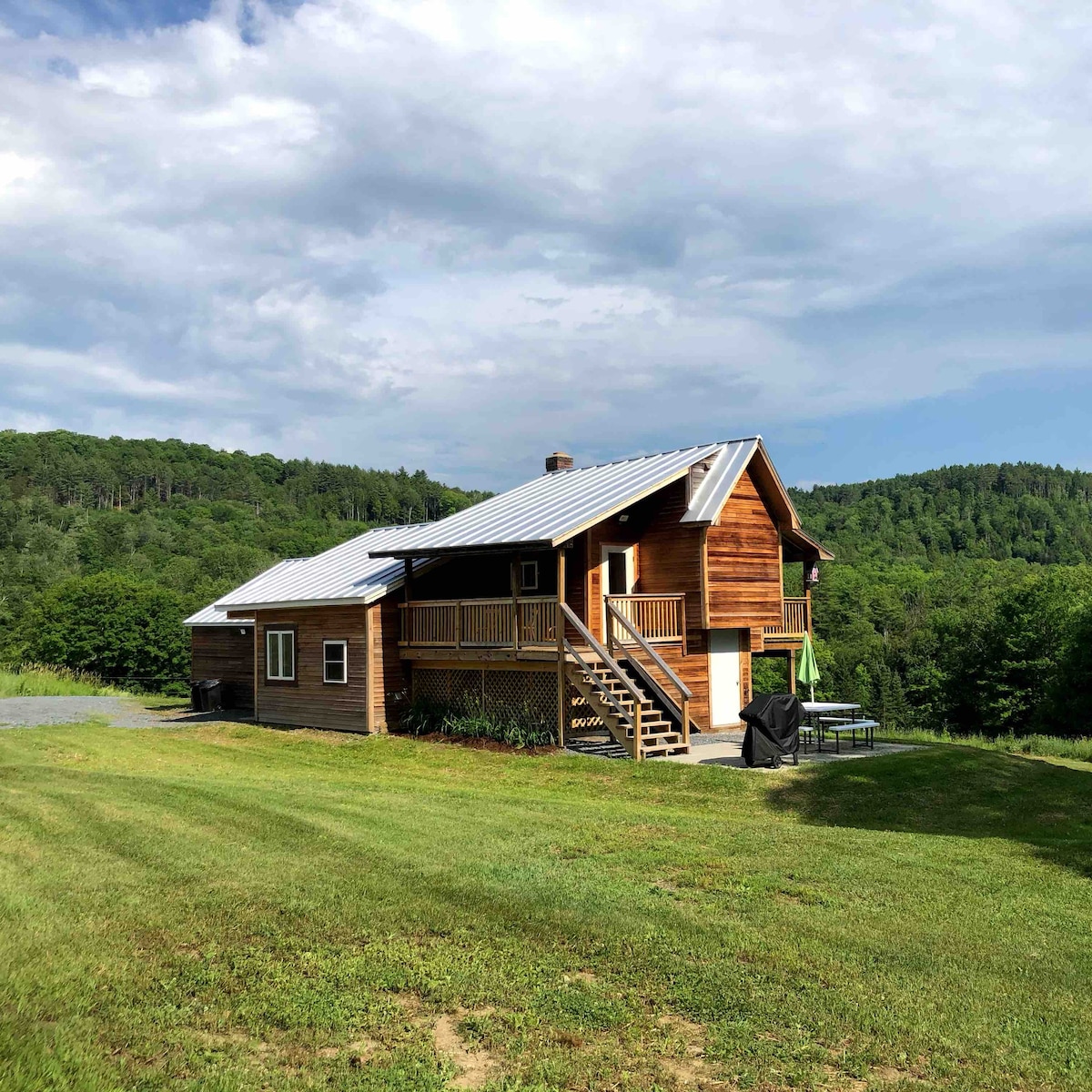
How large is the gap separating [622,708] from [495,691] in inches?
174

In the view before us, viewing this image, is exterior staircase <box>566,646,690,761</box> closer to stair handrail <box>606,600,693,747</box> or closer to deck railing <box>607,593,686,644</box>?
stair handrail <box>606,600,693,747</box>

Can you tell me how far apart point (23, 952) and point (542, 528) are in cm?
1459

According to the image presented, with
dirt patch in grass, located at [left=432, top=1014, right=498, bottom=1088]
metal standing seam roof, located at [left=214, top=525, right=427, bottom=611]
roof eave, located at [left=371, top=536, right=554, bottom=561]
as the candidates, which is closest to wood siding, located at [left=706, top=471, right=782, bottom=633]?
roof eave, located at [left=371, top=536, right=554, bottom=561]

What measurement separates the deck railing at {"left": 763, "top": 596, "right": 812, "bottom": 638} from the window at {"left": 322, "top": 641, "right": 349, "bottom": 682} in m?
10.4

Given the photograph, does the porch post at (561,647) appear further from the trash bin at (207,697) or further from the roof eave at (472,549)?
the trash bin at (207,697)

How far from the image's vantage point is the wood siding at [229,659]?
2995 centimetres

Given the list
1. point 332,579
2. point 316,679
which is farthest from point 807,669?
point 332,579

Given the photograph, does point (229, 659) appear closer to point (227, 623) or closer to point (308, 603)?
point (227, 623)

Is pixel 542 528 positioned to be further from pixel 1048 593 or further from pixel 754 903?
pixel 1048 593

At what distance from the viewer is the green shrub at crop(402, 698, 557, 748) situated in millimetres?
19750

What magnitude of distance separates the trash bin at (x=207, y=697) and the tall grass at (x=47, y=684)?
706cm

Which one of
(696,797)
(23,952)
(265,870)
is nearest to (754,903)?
(265,870)

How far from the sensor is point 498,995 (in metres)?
5.64

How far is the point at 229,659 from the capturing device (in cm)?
3081
